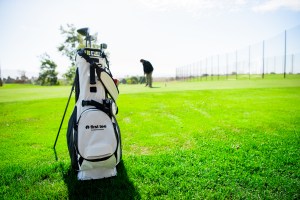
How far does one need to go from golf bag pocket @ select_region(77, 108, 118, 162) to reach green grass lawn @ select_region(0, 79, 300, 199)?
504 millimetres

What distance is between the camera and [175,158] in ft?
13.0

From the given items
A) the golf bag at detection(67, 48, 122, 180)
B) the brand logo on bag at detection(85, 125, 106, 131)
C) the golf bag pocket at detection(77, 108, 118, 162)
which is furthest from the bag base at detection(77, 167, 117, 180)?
the brand logo on bag at detection(85, 125, 106, 131)

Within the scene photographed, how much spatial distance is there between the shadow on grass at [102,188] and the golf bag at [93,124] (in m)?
0.09

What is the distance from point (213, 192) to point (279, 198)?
78cm

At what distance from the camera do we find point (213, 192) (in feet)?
9.76

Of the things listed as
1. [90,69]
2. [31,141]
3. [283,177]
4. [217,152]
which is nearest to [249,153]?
[217,152]

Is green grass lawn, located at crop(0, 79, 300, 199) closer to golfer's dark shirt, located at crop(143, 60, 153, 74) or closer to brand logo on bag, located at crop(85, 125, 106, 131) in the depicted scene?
brand logo on bag, located at crop(85, 125, 106, 131)

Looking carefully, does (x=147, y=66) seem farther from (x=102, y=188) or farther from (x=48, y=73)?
(x=48, y=73)

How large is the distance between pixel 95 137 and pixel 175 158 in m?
1.66

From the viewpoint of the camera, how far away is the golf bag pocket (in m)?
2.87

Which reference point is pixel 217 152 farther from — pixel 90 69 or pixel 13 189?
pixel 13 189

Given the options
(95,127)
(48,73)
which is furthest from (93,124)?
(48,73)

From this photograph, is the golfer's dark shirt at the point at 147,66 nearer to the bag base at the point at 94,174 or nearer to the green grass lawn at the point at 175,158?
the green grass lawn at the point at 175,158

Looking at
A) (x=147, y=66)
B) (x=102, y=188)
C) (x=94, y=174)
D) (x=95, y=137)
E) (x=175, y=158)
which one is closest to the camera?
(x=95, y=137)
